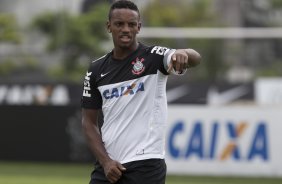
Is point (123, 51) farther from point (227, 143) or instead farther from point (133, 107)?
point (227, 143)

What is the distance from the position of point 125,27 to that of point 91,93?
1.90 ft

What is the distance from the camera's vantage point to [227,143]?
55.1 ft

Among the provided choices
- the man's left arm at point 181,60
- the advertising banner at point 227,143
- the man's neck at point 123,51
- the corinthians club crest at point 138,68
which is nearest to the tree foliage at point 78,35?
the advertising banner at point 227,143

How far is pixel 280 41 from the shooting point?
95.8ft

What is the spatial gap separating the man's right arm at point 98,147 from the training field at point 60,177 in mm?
8680

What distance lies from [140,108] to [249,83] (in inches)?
757

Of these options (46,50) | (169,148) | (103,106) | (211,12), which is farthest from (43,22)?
(103,106)

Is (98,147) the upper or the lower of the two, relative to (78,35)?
lower

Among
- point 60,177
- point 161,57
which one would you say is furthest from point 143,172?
point 60,177

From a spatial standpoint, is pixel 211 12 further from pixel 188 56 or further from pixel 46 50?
pixel 188 56

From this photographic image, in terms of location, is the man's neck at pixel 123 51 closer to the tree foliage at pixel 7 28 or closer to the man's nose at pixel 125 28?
the man's nose at pixel 125 28

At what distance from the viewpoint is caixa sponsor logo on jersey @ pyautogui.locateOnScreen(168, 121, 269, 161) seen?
16.7m

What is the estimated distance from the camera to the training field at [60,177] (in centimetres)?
1536

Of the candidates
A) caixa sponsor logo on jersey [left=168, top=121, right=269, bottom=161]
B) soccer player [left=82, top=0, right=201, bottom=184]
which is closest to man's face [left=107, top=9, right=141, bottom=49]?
soccer player [left=82, top=0, right=201, bottom=184]
